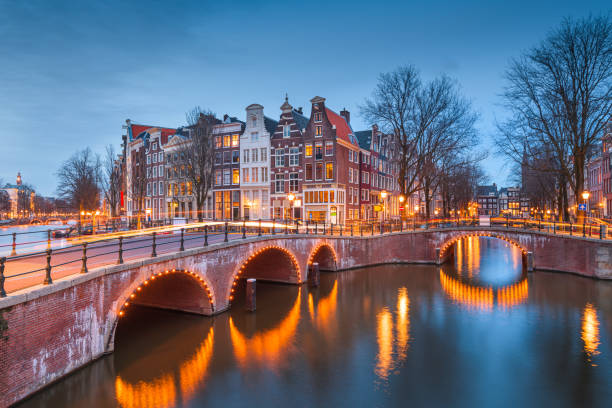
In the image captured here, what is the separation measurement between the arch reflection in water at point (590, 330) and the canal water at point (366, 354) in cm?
5

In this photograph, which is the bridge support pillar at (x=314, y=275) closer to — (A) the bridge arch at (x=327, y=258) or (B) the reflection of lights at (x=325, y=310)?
(B) the reflection of lights at (x=325, y=310)

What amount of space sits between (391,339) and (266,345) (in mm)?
5302

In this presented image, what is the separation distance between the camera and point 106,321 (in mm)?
11844

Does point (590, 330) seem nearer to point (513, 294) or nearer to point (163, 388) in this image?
point (513, 294)

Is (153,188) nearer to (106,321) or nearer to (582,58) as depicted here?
(106,321)

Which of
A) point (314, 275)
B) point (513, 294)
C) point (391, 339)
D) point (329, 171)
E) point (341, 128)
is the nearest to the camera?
point (391, 339)

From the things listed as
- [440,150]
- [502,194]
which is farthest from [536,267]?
[502,194]

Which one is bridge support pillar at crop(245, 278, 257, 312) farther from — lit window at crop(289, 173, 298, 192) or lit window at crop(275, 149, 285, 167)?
lit window at crop(275, 149, 285, 167)

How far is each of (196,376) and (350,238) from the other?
65.3ft

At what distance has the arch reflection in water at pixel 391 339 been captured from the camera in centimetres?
1316

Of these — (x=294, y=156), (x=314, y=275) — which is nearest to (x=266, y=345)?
(x=314, y=275)

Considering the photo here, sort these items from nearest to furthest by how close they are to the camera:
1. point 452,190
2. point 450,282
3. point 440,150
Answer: point 450,282 < point 440,150 < point 452,190

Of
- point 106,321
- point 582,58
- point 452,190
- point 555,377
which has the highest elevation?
point 582,58

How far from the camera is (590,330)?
1661 cm
